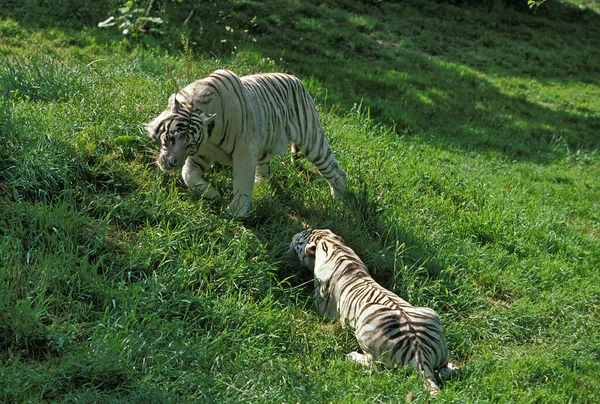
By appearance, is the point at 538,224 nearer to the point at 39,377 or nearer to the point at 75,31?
the point at 39,377

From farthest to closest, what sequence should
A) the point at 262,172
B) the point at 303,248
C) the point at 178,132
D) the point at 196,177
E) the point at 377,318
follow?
1. the point at 262,172
2. the point at 196,177
3. the point at 303,248
4. the point at 178,132
5. the point at 377,318

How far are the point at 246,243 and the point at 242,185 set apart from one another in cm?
50

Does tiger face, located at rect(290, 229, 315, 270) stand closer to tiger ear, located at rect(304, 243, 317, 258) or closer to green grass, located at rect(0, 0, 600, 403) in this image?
tiger ear, located at rect(304, 243, 317, 258)

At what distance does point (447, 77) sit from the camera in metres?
12.6

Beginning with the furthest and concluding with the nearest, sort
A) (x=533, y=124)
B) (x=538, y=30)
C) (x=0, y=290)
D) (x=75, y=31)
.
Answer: (x=538, y=30)
(x=533, y=124)
(x=75, y=31)
(x=0, y=290)

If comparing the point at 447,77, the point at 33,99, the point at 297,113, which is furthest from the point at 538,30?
the point at 33,99

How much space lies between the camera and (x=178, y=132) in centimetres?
498

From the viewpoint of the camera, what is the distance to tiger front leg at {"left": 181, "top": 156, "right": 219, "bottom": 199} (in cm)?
551

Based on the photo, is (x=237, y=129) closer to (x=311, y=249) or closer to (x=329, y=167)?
(x=311, y=249)

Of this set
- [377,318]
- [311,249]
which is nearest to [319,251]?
[311,249]

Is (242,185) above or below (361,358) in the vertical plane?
above

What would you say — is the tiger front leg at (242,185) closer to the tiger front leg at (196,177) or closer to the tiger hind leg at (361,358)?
the tiger front leg at (196,177)

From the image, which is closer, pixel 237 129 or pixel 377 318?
pixel 377 318

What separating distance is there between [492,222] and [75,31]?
6096 mm
